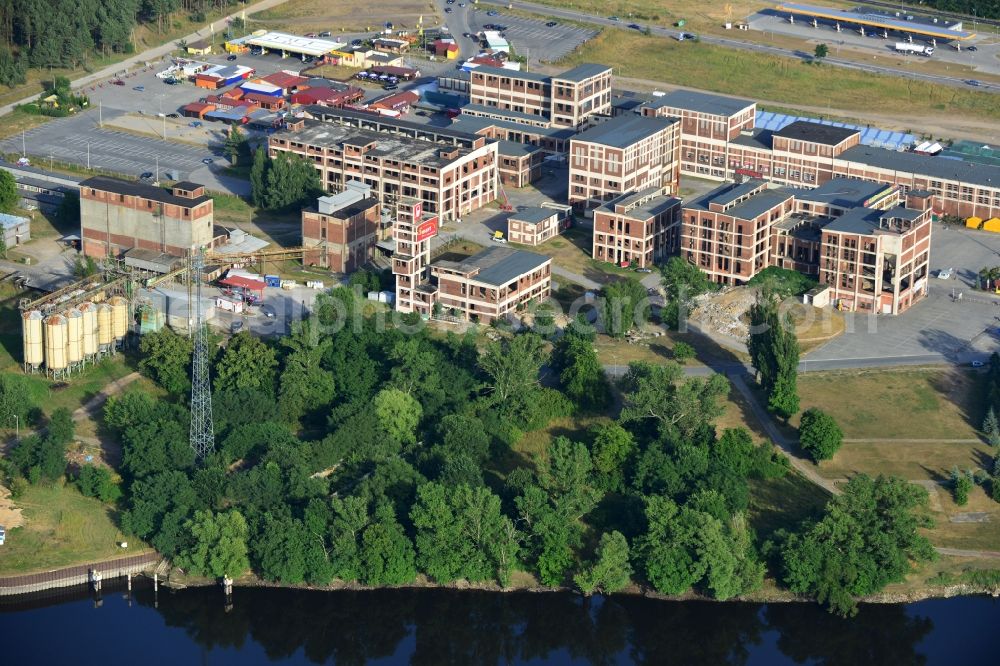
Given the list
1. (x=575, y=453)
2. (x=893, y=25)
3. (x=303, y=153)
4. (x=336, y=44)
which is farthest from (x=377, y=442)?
(x=893, y=25)

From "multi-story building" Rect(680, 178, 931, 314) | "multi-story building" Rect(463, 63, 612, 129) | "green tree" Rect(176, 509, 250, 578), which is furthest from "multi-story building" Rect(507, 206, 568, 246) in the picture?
"green tree" Rect(176, 509, 250, 578)

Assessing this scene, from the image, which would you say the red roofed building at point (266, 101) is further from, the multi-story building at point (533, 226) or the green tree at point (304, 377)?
the green tree at point (304, 377)

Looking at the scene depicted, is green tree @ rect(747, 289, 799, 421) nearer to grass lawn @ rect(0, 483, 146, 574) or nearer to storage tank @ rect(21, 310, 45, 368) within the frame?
grass lawn @ rect(0, 483, 146, 574)

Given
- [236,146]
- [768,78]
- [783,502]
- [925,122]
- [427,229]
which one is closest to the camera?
[783,502]

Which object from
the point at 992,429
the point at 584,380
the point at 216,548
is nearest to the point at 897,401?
the point at 992,429

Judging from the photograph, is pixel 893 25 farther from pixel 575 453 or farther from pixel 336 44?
pixel 575 453

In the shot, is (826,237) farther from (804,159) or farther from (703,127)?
(703,127)
